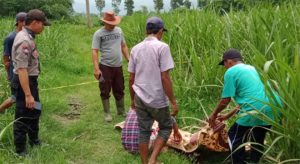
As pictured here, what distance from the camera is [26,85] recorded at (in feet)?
13.1

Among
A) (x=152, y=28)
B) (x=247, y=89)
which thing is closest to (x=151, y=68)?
(x=152, y=28)

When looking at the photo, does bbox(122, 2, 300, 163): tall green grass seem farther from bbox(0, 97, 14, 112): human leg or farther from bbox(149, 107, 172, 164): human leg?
bbox(0, 97, 14, 112): human leg

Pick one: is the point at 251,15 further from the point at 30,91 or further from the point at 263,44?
the point at 30,91

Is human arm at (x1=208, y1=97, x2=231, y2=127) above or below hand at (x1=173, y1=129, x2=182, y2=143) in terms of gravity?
above

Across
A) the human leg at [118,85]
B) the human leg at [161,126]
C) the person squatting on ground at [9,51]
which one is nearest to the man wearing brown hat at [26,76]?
the person squatting on ground at [9,51]

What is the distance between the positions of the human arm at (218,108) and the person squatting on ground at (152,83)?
35 cm

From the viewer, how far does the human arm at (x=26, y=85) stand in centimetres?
397

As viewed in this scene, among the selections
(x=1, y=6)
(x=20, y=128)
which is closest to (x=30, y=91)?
(x=20, y=128)

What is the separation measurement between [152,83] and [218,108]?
0.63 meters

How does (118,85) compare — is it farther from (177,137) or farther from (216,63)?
(177,137)

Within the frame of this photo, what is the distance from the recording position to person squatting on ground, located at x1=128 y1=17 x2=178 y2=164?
378 centimetres

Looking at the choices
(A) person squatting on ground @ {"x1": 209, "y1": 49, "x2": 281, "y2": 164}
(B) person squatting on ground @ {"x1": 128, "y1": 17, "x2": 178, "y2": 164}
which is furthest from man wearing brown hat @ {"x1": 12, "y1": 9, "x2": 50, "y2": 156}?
(A) person squatting on ground @ {"x1": 209, "y1": 49, "x2": 281, "y2": 164}

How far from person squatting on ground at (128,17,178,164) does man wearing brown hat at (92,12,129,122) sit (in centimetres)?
162

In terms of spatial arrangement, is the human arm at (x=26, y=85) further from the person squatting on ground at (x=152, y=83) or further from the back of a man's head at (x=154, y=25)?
the back of a man's head at (x=154, y=25)
